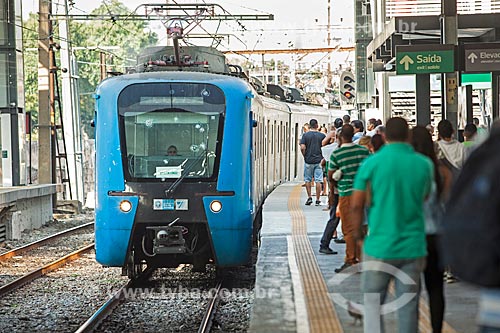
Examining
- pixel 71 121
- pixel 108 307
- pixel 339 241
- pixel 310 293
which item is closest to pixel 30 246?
pixel 108 307

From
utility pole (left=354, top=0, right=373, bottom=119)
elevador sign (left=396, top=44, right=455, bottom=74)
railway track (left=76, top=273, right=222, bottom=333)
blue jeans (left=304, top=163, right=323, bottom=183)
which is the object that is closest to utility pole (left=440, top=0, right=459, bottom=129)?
elevador sign (left=396, top=44, right=455, bottom=74)

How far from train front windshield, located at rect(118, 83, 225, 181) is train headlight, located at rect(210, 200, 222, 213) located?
36cm

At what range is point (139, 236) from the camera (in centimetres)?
Result: 1345

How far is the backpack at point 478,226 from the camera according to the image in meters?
3.63

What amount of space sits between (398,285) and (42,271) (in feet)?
34.5

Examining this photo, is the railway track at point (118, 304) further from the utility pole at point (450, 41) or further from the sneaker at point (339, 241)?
the utility pole at point (450, 41)

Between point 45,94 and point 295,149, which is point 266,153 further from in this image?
point 45,94

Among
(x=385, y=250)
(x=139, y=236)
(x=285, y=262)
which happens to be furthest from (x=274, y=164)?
(x=385, y=250)

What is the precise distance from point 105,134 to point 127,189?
0.79 m

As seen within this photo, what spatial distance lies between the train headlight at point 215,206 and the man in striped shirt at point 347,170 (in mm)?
2818

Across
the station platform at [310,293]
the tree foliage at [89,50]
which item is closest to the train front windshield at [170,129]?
the station platform at [310,293]

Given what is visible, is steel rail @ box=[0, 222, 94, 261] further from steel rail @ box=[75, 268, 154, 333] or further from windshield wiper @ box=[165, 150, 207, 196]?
windshield wiper @ box=[165, 150, 207, 196]

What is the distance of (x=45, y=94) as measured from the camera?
29.8m

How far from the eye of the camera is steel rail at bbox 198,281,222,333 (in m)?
10.9
